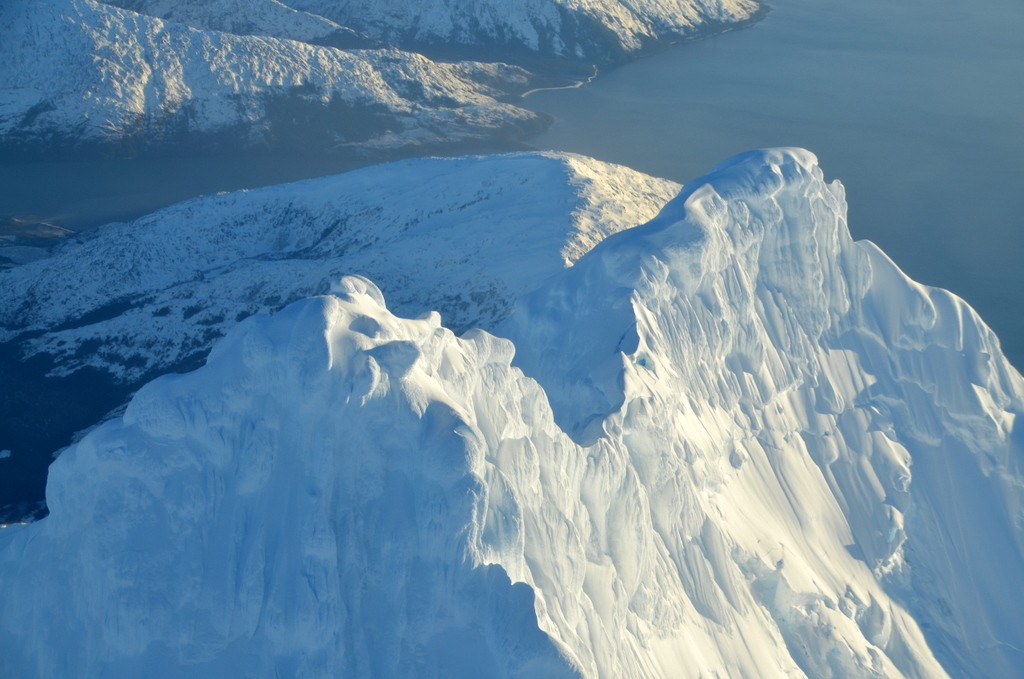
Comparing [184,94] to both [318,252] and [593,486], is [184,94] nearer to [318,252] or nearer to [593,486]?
[318,252]

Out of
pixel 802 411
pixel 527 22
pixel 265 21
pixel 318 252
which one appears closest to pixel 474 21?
pixel 527 22

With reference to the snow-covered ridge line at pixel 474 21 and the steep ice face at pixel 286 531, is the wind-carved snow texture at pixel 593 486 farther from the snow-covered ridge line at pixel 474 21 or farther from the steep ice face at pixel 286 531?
the snow-covered ridge line at pixel 474 21

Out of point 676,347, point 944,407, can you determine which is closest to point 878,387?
point 944,407

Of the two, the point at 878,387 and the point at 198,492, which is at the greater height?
the point at 198,492

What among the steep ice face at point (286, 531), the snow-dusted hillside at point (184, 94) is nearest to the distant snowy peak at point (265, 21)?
the snow-dusted hillside at point (184, 94)

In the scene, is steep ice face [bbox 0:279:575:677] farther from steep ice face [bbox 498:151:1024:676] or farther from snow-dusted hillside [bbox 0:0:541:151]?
snow-dusted hillside [bbox 0:0:541:151]

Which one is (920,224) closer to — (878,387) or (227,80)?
(878,387)
